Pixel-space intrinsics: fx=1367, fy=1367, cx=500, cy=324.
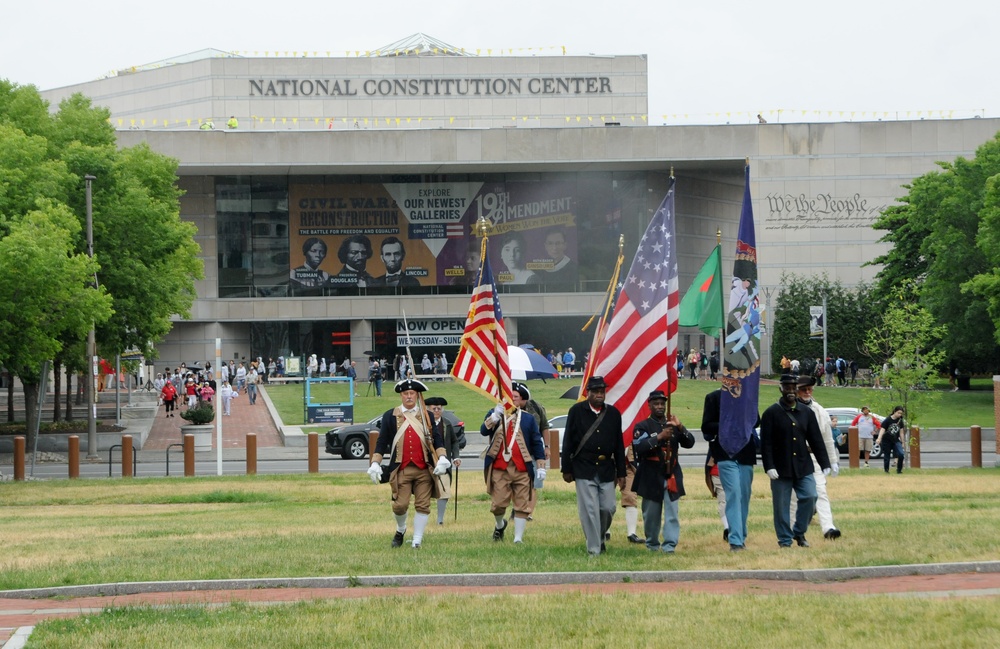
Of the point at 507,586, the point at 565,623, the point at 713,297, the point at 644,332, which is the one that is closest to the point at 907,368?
the point at 713,297

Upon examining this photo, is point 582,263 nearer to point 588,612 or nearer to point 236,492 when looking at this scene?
point 236,492

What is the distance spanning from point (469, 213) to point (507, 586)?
66512 millimetres

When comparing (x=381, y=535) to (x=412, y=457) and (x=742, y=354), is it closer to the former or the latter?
(x=412, y=457)

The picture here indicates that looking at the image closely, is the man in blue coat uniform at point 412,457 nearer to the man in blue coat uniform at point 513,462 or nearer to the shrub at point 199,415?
the man in blue coat uniform at point 513,462

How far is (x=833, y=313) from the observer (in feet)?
224

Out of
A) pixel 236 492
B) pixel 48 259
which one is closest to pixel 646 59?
pixel 48 259

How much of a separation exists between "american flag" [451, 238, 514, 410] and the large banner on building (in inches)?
2306

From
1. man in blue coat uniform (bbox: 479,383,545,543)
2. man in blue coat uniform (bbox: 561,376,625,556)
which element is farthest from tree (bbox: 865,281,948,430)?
man in blue coat uniform (bbox: 561,376,625,556)

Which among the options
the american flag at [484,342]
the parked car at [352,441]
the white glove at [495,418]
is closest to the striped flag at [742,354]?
the white glove at [495,418]

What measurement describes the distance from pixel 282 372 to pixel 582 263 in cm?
1778

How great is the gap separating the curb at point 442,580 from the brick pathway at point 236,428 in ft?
95.1

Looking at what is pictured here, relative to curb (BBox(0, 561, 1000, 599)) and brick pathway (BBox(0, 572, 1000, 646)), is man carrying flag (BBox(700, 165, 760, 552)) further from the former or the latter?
brick pathway (BBox(0, 572, 1000, 646))

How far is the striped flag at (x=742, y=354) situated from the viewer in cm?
1313

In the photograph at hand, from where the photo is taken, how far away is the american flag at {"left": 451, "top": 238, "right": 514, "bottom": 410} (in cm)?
1717
